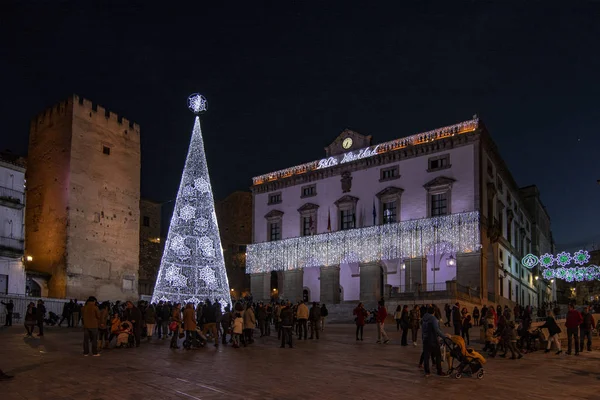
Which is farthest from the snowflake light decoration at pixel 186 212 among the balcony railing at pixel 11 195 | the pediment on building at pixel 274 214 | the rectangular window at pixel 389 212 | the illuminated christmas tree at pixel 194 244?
the pediment on building at pixel 274 214

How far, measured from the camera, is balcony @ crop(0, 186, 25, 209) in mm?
33312

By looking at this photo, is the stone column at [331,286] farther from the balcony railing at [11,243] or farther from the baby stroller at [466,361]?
the baby stroller at [466,361]

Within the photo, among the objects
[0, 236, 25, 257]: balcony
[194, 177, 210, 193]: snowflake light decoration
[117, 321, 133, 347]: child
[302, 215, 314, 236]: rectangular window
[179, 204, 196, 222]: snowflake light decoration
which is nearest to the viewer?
[117, 321, 133, 347]: child

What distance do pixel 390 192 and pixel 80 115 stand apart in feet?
71.1

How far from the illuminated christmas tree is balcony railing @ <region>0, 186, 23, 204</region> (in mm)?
10025

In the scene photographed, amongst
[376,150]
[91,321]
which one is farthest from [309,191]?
[91,321]

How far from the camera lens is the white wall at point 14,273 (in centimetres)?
3250

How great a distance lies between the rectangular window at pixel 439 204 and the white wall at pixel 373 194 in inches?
19.4

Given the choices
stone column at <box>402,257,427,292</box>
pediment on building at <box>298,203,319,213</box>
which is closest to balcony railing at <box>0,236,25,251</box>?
pediment on building at <box>298,203,319,213</box>

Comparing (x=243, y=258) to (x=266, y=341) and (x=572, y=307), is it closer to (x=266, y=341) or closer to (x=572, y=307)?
(x=266, y=341)

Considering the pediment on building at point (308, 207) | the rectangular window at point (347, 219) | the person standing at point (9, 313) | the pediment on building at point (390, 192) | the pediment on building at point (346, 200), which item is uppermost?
the pediment on building at point (390, 192)

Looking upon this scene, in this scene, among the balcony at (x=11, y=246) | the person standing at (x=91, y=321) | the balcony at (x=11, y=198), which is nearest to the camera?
the person standing at (x=91, y=321)

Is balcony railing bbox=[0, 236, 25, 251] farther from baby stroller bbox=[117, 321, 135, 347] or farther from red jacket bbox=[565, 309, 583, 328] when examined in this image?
red jacket bbox=[565, 309, 583, 328]

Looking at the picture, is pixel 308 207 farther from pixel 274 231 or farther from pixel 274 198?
pixel 274 231
